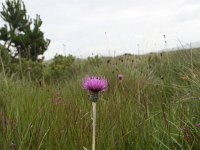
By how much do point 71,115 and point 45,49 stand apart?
13149 millimetres

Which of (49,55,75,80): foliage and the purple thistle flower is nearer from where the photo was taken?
the purple thistle flower

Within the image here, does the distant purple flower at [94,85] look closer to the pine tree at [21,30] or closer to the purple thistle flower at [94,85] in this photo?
the purple thistle flower at [94,85]

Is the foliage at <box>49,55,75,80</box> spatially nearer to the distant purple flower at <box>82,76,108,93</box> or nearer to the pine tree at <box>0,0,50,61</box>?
the pine tree at <box>0,0,50,61</box>

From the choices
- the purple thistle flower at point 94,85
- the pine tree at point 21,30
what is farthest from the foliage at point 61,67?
the purple thistle flower at point 94,85

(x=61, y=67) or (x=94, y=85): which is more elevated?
(x=94, y=85)

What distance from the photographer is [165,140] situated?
8.64ft

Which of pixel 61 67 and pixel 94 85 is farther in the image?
pixel 61 67

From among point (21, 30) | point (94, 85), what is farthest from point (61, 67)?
point (94, 85)

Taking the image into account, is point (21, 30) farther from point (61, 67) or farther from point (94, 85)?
point (94, 85)

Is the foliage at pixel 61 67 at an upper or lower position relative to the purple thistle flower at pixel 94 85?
lower

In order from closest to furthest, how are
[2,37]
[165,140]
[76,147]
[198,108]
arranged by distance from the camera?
[76,147] → [165,140] → [198,108] → [2,37]

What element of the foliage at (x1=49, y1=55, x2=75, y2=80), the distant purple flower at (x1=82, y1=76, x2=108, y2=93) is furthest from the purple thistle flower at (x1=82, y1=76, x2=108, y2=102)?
the foliage at (x1=49, y1=55, x2=75, y2=80)

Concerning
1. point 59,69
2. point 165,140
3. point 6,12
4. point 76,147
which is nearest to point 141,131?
point 165,140

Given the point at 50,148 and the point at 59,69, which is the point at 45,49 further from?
the point at 50,148
